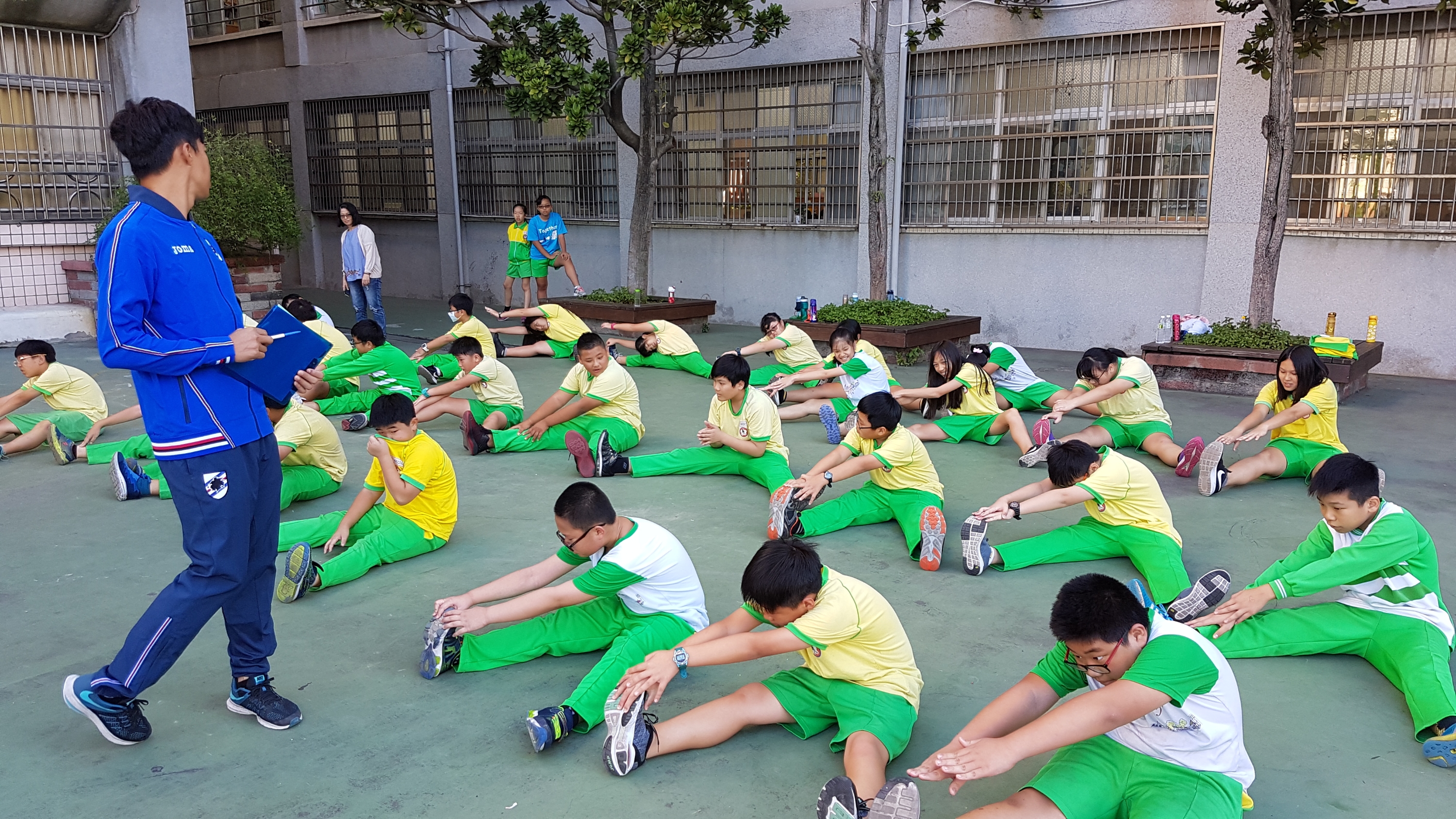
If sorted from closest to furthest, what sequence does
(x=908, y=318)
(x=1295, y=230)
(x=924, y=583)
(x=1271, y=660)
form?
(x=1271, y=660) → (x=924, y=583) → (x=1295, y=230) → (x=908, y=318)

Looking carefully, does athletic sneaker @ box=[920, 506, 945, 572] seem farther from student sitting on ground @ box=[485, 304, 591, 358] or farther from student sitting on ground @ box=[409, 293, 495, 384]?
student sitting on ground @ box=[485, 304, 591, 358]

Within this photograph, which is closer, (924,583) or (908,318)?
(924,583)

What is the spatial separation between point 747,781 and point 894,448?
2544 millimetres

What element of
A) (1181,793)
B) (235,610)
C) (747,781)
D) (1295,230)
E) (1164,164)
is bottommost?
(747,781)

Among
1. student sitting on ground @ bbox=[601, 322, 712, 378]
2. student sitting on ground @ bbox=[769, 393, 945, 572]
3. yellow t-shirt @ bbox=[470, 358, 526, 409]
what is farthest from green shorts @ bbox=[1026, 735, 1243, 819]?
student sitting on ground @ bbox=[601, 322, 712, 378]

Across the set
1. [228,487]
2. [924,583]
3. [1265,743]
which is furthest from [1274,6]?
[228,487]

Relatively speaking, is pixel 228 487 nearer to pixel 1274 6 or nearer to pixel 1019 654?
pixel 1019 654

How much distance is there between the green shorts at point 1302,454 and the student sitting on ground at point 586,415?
13.6 ft

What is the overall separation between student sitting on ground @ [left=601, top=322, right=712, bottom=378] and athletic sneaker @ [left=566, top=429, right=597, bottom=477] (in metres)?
3.35

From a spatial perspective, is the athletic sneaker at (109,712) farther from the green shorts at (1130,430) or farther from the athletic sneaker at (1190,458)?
the green shorts at (1130,430)

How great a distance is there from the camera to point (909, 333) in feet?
32.7

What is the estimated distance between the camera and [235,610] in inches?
129

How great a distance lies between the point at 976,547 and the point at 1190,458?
2413mm

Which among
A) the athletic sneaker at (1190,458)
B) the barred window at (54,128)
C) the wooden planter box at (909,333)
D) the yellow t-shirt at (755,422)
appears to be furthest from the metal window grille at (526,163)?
the athletic sneaker at (1190,458)
